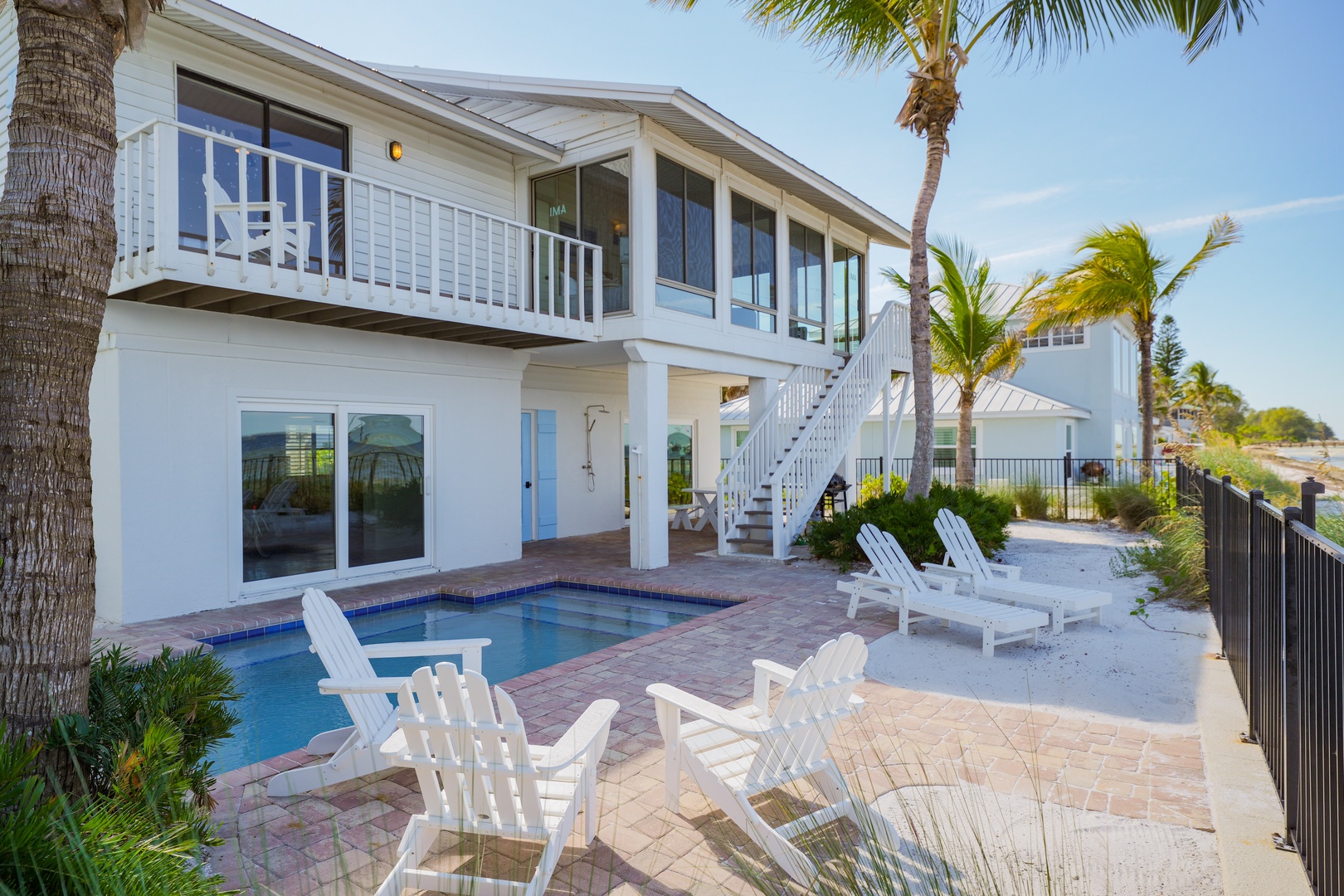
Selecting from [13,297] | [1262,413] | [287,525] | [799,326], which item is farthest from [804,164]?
[1262,413]

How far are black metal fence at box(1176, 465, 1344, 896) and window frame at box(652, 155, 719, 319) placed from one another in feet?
24.0

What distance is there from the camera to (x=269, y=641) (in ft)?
24.4

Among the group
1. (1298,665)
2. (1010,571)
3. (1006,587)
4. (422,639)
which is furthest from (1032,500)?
(1298,665)

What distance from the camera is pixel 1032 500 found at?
1642 centimetres

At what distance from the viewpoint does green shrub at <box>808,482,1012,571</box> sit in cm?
981

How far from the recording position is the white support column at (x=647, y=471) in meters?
10.5

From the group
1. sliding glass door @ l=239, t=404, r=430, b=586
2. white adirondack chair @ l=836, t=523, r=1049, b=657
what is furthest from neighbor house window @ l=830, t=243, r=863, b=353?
sliding glass door @ l=239, t=404, r=430, b=586

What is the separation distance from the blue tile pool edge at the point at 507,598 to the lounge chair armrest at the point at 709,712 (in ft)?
16.9

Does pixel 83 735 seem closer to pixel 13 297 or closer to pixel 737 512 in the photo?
pixel 13 297

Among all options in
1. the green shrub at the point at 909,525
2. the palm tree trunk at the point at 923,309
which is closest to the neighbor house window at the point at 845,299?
the palm tree trunk at the point at 923,309

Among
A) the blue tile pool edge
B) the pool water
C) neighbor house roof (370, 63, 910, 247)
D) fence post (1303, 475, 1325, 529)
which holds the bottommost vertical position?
the pool water

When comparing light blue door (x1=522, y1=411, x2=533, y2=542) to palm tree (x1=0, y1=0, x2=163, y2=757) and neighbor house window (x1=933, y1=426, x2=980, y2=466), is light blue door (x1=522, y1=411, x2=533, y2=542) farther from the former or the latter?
neighbor house window (x1=933, y1=426, x2=980, y2=466)

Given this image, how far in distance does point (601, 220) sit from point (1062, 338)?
19734 millimetres

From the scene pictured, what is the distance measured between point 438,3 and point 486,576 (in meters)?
7.74
